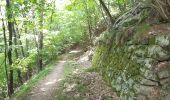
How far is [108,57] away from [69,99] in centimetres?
287

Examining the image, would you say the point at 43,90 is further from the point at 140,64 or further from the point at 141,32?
the point at 141,32

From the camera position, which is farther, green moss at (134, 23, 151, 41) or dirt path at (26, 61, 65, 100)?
dirt path at (26, 61, 65, 100)

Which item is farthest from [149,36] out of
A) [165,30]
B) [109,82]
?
[109,82]

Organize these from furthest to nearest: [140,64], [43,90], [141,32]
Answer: [43,90] < [141,32] < [140,64]

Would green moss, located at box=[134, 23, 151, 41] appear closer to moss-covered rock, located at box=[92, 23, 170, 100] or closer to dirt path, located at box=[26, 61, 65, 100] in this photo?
moss-covered rock, located at box=[92, 23, 170, 100]

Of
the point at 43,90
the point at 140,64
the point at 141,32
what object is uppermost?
the point at 141,32

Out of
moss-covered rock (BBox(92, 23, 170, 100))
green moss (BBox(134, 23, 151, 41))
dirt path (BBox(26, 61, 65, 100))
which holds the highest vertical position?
green moss (BBox(134, 23, 151, 41))

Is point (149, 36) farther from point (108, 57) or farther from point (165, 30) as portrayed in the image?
point (108, 57)

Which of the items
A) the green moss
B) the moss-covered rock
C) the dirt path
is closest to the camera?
the moss-covered rock

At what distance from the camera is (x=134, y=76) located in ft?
27.0

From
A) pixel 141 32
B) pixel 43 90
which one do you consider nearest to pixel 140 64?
pixel 141 32

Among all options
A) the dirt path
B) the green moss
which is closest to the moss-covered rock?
the green moss

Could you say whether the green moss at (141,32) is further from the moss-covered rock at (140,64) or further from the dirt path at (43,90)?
the dirt path at (43,90)

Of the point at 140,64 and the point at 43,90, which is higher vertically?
the point at 140,64
